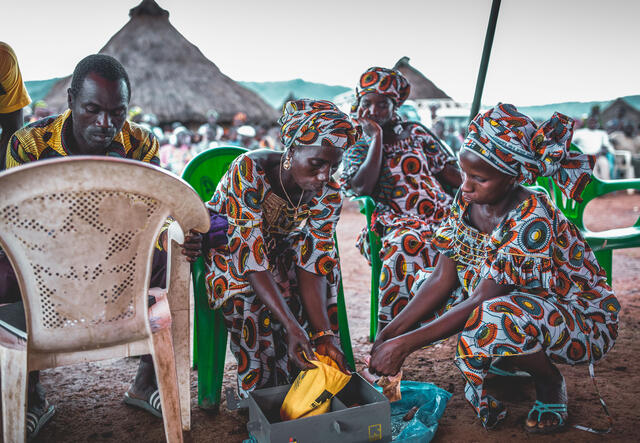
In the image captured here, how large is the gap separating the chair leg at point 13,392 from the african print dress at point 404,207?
1.78 meters

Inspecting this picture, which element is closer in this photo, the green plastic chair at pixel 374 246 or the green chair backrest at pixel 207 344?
the green chair backrest at pixel 207 344

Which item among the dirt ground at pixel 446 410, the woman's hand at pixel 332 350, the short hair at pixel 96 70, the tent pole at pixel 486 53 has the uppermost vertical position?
the tent pole at pixel 486 53

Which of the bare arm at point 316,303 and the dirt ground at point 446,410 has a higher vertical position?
the bare arm at point 316,303

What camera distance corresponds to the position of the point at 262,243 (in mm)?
2211

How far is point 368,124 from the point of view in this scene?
3262 millimetres

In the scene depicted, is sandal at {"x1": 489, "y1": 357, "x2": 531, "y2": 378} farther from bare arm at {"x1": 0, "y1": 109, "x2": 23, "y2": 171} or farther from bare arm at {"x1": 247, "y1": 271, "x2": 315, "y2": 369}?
bare arm at {"x1": 0, "y1": 109, "x2": 23, "y2": 171}

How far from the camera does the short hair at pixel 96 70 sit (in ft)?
7.12

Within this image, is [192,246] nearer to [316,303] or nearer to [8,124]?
[316,303]

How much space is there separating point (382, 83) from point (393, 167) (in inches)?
20.3

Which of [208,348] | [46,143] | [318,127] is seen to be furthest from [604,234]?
[46,143]

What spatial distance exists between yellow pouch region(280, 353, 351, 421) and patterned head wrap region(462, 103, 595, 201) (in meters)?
0.99

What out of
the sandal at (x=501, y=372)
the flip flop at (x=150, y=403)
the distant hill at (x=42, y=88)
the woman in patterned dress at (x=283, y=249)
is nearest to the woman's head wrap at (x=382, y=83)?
the woman in patterned dress at (x=283, y=249)

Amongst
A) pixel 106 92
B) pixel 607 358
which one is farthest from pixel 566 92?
pixel 106 92

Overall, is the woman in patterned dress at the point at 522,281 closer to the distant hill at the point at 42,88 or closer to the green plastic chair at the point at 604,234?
the green plastic chair at the point at 604,234
